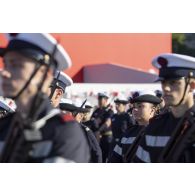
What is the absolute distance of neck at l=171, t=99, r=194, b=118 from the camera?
377cm

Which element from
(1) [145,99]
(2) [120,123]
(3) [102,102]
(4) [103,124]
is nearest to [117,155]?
(1) [145,99]

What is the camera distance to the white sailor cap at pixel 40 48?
109 inches

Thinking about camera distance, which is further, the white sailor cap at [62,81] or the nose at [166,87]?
the white sailor cap at [62,81]

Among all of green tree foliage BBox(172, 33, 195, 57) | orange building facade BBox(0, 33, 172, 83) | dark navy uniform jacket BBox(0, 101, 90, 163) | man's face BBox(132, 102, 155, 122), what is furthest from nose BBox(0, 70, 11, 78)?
green tree foliage BBox(172, 33, 195, 57)

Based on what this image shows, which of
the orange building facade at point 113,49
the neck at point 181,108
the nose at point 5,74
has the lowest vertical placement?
the neck at point 181,108

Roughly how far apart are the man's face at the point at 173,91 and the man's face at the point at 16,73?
4.19ft

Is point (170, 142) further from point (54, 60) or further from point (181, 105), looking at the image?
point (54, 60)

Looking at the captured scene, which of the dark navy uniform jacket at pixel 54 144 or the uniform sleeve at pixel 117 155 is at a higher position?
the dark navy uniform jacket at pixel 54 144

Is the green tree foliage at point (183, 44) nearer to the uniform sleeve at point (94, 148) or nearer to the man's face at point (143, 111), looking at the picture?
the man's face at point (143, 111)

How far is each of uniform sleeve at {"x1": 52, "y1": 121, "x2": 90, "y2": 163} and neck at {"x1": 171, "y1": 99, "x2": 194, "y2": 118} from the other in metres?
1.23

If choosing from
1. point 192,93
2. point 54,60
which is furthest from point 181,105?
point 54,60

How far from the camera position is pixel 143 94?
6328mm

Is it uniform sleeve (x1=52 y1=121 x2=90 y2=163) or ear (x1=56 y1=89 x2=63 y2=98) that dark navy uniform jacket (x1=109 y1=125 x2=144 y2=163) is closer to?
ear (x1=56 y1=89 x2=63 y2=98)

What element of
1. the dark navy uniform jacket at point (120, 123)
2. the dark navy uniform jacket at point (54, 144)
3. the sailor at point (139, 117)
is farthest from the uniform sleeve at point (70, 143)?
the dark navy uniform jacket at point (120, 123)
